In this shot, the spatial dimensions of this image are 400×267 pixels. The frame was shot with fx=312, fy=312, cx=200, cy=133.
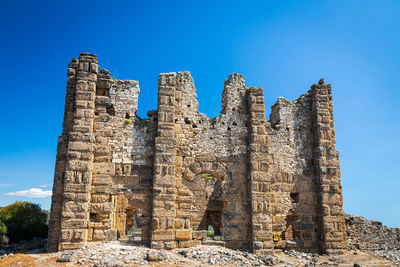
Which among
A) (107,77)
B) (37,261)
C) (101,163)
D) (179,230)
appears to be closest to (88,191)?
(101,163)

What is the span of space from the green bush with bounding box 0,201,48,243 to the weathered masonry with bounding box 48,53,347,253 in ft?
18.4

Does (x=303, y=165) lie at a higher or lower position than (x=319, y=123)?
lower

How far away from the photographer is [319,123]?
12.8 metres

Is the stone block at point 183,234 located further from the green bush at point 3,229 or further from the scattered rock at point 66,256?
the green bush at point 3,229

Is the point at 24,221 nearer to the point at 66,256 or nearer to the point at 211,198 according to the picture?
the point at 66,256

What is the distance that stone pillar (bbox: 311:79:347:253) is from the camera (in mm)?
11703

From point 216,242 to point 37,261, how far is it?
18.3ft

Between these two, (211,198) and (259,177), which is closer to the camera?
(259,177)

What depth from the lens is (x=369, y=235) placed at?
12742 millimetres

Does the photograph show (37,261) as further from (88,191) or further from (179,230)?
(179,230)

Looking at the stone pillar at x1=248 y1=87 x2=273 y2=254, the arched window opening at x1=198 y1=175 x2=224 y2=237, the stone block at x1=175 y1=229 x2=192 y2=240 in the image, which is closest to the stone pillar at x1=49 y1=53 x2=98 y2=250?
the stone block at x1=175 y1=229 x2=192 y2=240

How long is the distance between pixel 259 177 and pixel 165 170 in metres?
3.49

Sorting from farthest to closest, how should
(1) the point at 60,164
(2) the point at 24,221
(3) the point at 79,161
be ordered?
(2) the point at 24,221
(1) the point at 60,164
(3) the point at 79,161

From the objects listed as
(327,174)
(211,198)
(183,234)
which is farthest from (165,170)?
(211,198)
